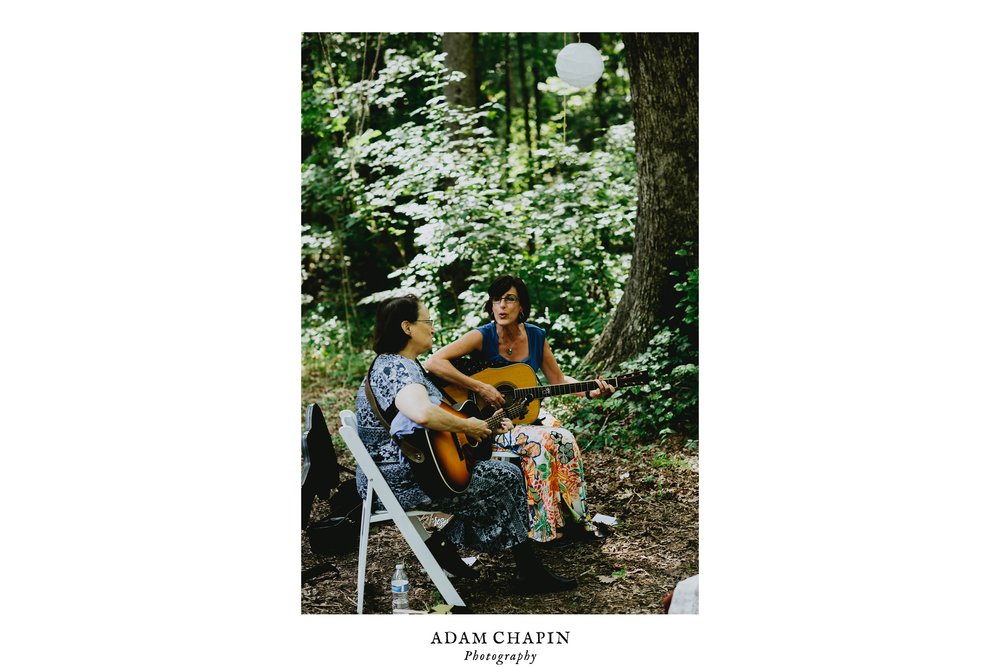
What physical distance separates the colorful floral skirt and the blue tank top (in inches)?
11.0

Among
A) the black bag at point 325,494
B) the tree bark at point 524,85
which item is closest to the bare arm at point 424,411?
the black bag at point 325,494

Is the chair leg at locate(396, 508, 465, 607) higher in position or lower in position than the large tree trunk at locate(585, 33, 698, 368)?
lower

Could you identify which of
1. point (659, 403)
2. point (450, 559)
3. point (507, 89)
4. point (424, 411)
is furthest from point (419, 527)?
point (507, 89)

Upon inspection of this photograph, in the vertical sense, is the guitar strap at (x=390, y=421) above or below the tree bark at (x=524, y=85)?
below

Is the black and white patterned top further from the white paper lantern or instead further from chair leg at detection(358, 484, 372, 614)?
the white paper lantern

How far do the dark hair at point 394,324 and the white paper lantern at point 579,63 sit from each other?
154cm

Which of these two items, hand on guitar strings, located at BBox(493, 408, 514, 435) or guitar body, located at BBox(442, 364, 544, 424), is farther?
guitar body, located at BBox(442, 364, 544, 424)

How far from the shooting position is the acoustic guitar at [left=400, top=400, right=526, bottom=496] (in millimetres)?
3143

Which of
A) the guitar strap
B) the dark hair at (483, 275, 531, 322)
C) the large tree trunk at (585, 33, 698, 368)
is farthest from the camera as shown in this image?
the large tree trunk at (585, 33, 698, 368)

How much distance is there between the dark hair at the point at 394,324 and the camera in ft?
10.5

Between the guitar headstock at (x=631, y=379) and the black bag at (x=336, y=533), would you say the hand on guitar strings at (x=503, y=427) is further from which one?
the black bag at (x=336, y=533)

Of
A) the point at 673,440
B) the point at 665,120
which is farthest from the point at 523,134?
the point at 673,440

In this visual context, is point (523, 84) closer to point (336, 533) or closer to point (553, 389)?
point (553, 389)

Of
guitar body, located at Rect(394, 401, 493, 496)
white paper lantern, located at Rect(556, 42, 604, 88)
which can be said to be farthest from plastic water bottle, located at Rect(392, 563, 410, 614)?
white paper lantern, located at Rect(556, 42, 604, 88)
